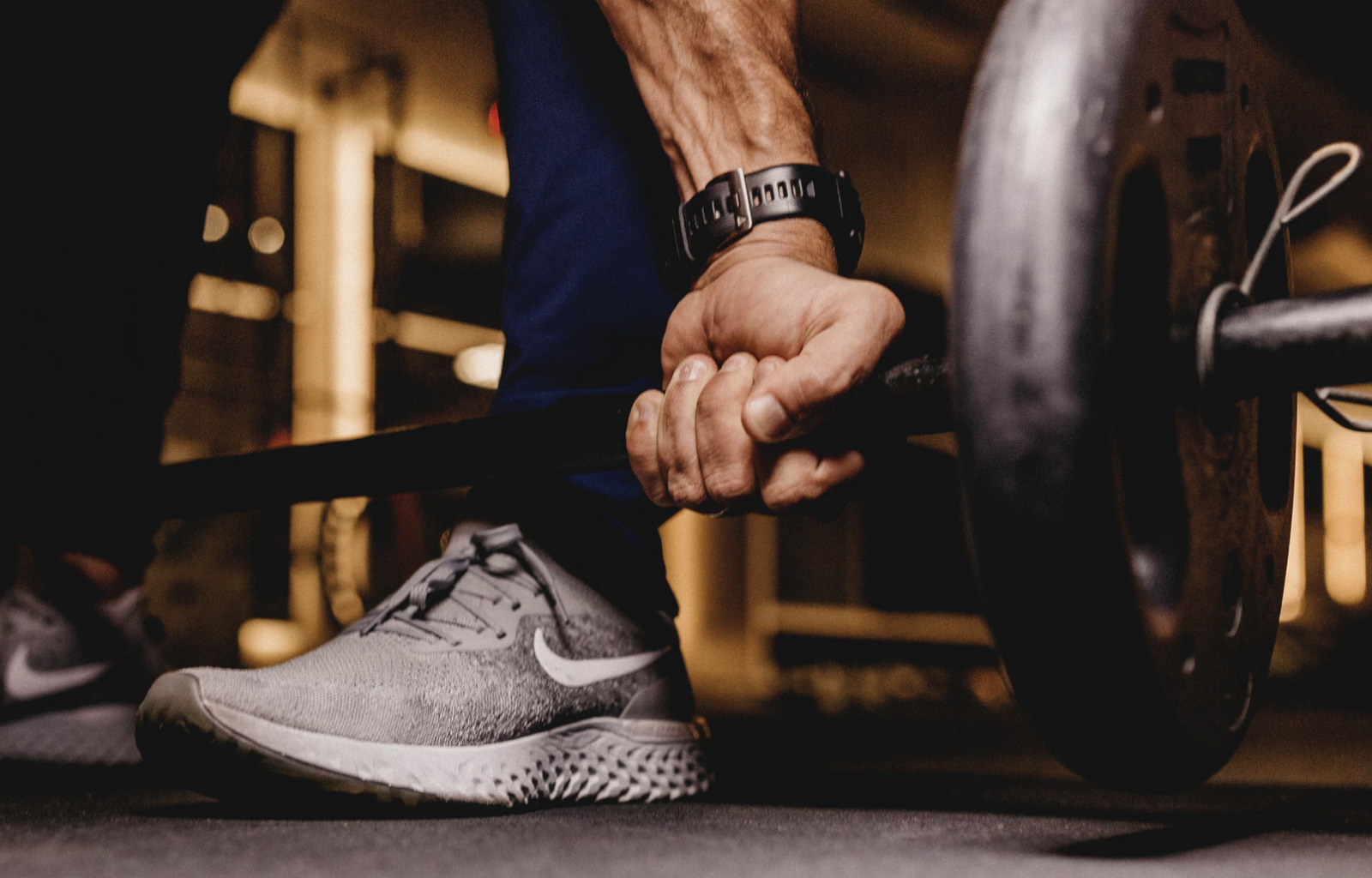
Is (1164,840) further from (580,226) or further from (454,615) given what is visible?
(580,226)

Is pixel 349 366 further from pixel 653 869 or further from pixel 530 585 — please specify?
pixel 653 869

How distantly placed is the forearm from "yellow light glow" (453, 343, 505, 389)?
4312 millimetres

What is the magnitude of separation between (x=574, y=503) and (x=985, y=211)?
483mm

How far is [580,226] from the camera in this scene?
Result: 877 mm

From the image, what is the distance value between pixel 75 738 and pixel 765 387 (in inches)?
32.5

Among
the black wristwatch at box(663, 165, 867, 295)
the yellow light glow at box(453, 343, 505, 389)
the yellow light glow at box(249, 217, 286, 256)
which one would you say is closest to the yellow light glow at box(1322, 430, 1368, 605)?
the yellow light glow at box(453, 343, 505, 389)

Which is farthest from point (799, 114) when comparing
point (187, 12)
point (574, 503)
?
point (187, 12)

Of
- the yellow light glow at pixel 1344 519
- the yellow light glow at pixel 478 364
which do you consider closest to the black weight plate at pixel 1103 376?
the yellow light glow at pixel 478 364

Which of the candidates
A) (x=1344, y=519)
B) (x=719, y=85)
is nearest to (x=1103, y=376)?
(x=719, y=85)

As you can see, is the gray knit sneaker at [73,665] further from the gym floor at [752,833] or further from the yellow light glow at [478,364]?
the yellow light glow at [478,364]

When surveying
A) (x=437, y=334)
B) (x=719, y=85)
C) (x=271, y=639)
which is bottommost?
(x=271, y=639)

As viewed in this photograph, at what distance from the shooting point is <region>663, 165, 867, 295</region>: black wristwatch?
72 cm

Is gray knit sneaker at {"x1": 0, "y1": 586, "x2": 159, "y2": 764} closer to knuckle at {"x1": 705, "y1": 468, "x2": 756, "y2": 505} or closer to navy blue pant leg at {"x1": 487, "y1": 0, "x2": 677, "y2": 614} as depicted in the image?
navy blue pant leg at {"x1": 487, "y1": 0, "x2": 677, "y2": 614}

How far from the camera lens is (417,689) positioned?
27.7 inches
